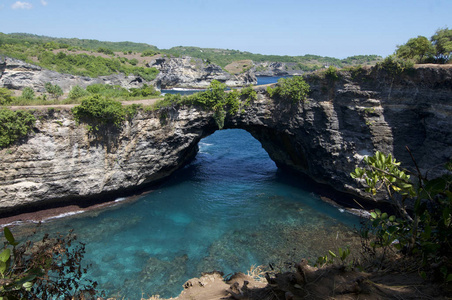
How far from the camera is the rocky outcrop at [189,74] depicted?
8981cm

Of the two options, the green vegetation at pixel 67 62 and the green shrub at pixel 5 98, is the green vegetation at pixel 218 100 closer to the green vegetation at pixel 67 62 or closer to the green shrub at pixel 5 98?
the green shrub at pixel 5 98

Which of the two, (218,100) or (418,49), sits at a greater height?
(418,49)

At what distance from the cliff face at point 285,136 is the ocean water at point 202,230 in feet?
8.76

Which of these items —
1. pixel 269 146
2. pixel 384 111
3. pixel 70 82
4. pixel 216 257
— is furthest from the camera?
pixel 70 82

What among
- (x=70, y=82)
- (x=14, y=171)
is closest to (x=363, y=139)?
(x=14, y=171)

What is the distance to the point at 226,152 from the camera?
1556 inches

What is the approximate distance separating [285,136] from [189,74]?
7406 centimetres

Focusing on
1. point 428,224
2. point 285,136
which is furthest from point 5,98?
point 428,224

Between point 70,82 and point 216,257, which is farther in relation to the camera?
point 70,82

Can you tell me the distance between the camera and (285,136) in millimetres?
28906

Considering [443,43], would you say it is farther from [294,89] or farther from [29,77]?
[29,77]

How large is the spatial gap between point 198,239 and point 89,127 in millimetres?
12357

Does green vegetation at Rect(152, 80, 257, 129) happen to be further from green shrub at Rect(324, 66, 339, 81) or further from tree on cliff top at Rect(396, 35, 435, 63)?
tree on cliff top at Rect(396, 35, 435, 63)

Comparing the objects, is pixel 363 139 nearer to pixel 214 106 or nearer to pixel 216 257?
pixel 214 106
